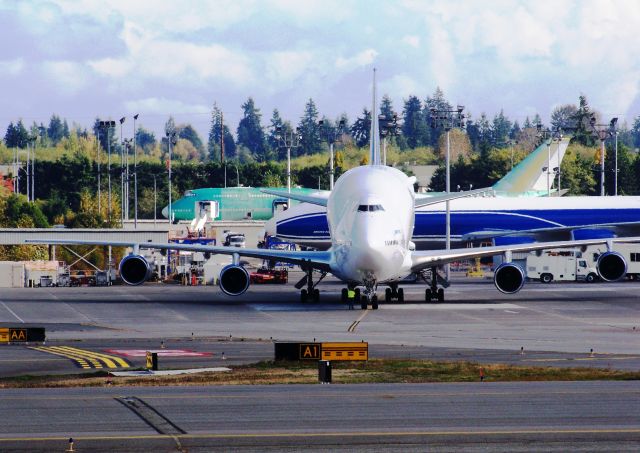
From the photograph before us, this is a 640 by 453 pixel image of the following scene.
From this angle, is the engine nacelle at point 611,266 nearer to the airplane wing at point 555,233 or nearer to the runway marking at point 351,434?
the airplane wing at point 555,233

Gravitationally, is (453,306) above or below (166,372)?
above

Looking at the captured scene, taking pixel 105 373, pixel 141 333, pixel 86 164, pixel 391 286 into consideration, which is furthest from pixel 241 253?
pixel 86 164

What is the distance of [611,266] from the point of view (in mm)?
59969

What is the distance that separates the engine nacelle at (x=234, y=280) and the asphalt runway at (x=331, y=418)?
101 feet

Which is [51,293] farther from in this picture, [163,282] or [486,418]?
[486,418]

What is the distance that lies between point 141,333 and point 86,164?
442ft

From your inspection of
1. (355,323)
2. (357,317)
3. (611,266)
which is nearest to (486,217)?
(611,266)

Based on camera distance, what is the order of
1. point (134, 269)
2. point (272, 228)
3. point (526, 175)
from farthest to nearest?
1. point (526, 175)
2. point (272, 228)
3. point (134, 269)

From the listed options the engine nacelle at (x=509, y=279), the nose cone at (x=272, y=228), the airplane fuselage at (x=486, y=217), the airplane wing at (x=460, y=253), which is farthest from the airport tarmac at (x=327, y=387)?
the nose cone at (x=272, y=228)

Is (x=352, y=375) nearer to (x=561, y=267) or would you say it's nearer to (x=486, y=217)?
(x=561, y=267)

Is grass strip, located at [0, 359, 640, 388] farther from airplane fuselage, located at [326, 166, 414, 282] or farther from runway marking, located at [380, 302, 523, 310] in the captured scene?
runway marking, located at [380, 302, 523, 310]

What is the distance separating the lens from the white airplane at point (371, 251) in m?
55.4

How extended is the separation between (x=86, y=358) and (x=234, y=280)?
23.1 meters

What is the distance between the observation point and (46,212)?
6324 inches
